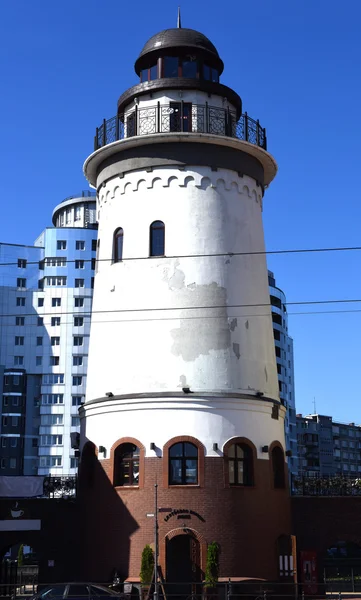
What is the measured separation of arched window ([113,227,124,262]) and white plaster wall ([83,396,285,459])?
6381 mm

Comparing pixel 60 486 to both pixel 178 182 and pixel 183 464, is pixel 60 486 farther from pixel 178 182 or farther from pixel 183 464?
pixel 178 182

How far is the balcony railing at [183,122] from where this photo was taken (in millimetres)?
34812

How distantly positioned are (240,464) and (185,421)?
283 cm

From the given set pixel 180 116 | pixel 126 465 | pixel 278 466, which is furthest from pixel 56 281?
pixel 126 465

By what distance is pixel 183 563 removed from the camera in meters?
31.2

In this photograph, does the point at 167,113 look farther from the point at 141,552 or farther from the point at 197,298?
the point at 141,552

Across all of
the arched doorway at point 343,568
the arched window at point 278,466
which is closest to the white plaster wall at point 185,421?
the arched window at point 278,466

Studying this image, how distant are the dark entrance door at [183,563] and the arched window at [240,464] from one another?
282 cm

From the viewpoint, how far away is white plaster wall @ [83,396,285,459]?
3150 centimetres

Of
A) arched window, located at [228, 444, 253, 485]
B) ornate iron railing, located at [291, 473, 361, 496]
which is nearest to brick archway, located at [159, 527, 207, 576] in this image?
arched window, located at [228, 444, 253, 485]

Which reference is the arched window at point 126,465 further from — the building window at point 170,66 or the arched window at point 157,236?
the building window at point 170,66

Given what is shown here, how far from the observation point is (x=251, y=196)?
36.0m

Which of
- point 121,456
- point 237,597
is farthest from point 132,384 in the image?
point 237,597

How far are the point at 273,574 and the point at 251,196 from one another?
15.9 meters
